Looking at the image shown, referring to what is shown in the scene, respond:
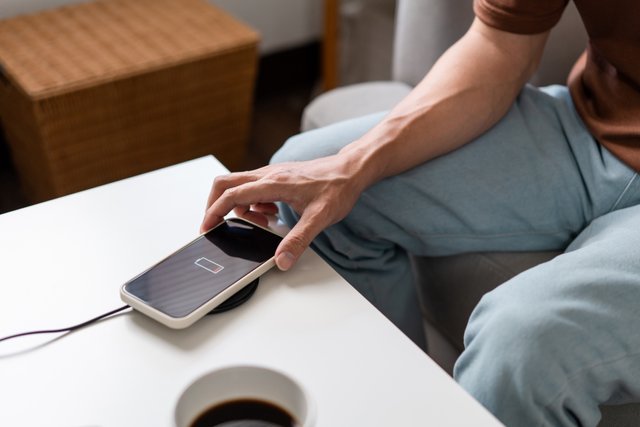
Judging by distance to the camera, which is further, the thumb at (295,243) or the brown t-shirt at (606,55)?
the brown t-shirt at (606,55)

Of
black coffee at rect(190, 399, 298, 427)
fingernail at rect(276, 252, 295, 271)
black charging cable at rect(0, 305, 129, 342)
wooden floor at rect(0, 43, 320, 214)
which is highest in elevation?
fingernail at rect(276, 252, 295, 271)

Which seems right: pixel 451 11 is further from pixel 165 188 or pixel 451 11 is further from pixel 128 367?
pixel 128 367

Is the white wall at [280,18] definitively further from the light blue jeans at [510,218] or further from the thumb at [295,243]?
the thumb at [295,243]

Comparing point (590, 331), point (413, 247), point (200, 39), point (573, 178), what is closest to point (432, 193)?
point (413, 247)

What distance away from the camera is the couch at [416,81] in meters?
1.01

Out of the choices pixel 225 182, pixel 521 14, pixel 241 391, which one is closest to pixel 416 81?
pixel 521 14

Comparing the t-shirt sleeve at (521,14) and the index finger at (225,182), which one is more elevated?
the t-shirt sleeve at (521,14)

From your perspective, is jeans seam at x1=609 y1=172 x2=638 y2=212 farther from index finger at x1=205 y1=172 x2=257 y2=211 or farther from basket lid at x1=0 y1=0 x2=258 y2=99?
basket lid at x1=0 y1=0 x2=258 y2=99

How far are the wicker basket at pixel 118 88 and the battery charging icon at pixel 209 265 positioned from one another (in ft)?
2.48

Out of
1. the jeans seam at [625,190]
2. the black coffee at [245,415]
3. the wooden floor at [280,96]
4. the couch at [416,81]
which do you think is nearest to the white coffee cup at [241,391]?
the black coffee at [245,415]

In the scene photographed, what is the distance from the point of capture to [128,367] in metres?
0.70

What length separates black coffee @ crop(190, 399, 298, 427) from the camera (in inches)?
26.2

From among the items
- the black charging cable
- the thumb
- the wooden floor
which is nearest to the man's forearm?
the thumb

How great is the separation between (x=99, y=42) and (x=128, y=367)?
1053 millimetres
